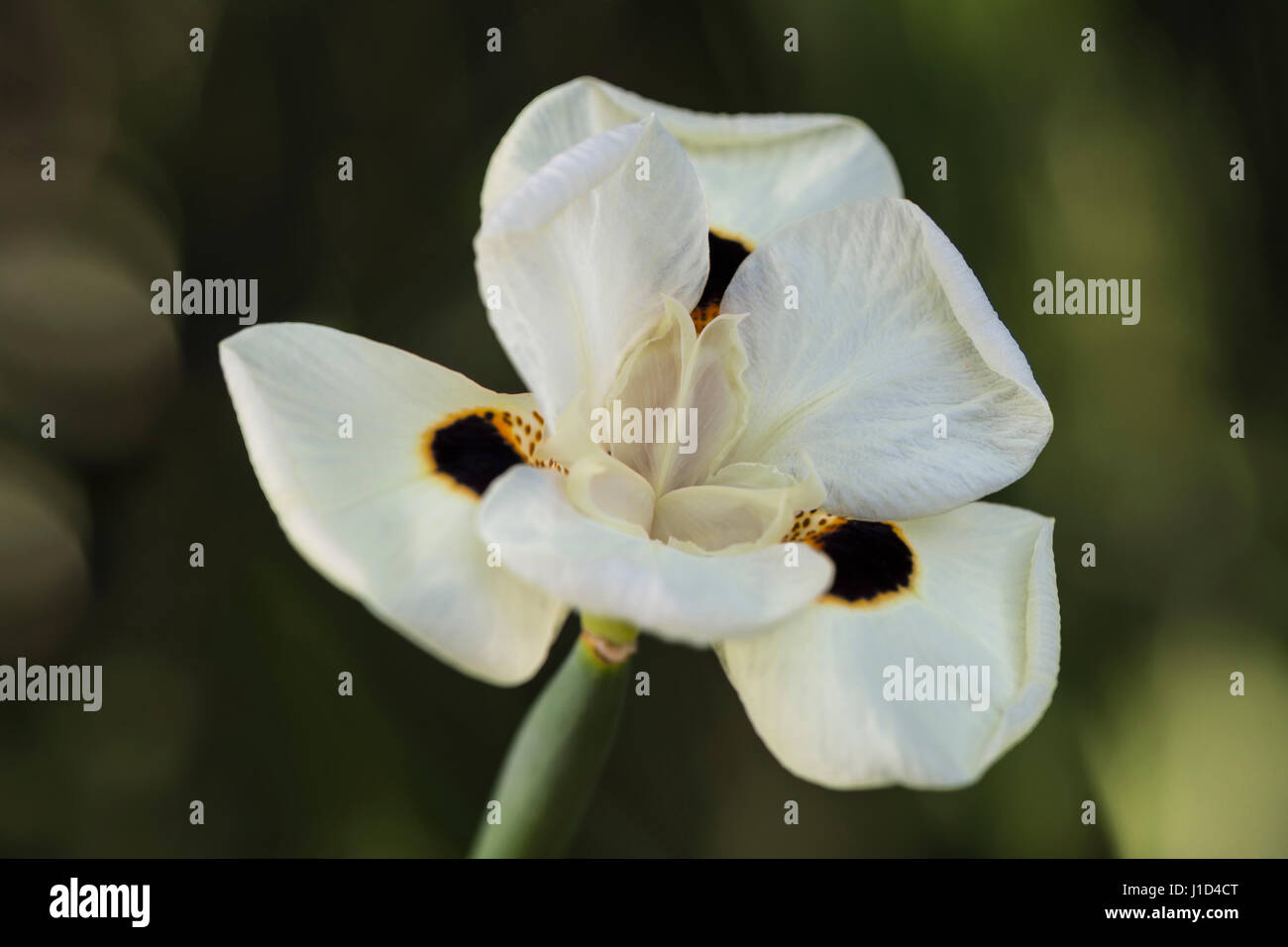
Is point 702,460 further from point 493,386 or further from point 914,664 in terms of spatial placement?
point 493,386

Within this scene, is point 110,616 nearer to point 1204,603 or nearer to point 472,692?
point 472,692
